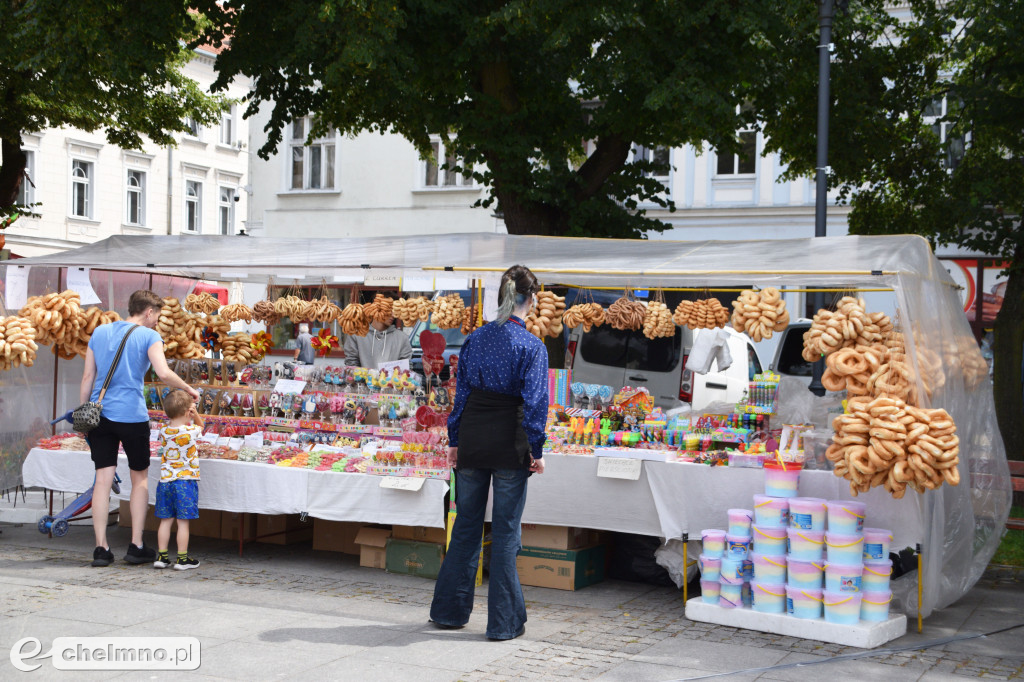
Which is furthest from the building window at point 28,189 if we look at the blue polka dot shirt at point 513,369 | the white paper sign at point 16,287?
the blue polka dot shirt at point 513,369

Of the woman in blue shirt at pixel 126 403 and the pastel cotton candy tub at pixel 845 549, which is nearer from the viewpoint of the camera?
the pastel cotton candy tub at pixel 845 549

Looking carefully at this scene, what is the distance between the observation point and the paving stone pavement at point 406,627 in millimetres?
4898

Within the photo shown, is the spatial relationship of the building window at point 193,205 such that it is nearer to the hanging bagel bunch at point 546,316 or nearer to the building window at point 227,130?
the building window at point 227,130

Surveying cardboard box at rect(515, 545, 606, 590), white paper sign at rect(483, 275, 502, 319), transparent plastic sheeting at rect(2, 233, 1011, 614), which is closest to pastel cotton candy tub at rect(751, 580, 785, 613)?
transparent plastic sheeting at rect(2, 233, 1011, 614)

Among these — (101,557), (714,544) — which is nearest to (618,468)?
(714,544)

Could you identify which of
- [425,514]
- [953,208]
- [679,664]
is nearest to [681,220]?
[953,208]

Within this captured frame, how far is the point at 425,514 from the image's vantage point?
674 cm

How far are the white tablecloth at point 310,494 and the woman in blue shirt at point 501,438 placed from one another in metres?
1.25

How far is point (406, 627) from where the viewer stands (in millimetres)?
5605

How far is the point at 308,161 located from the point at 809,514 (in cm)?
2201

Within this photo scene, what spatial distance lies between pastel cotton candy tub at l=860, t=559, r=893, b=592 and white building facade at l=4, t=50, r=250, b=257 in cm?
2291

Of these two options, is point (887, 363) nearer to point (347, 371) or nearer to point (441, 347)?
point (441, 347)

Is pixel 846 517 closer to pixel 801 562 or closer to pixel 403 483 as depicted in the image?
pixel 801 562

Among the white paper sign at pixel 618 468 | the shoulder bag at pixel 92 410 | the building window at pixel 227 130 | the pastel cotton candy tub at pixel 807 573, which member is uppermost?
the building window at pixel 227 130
